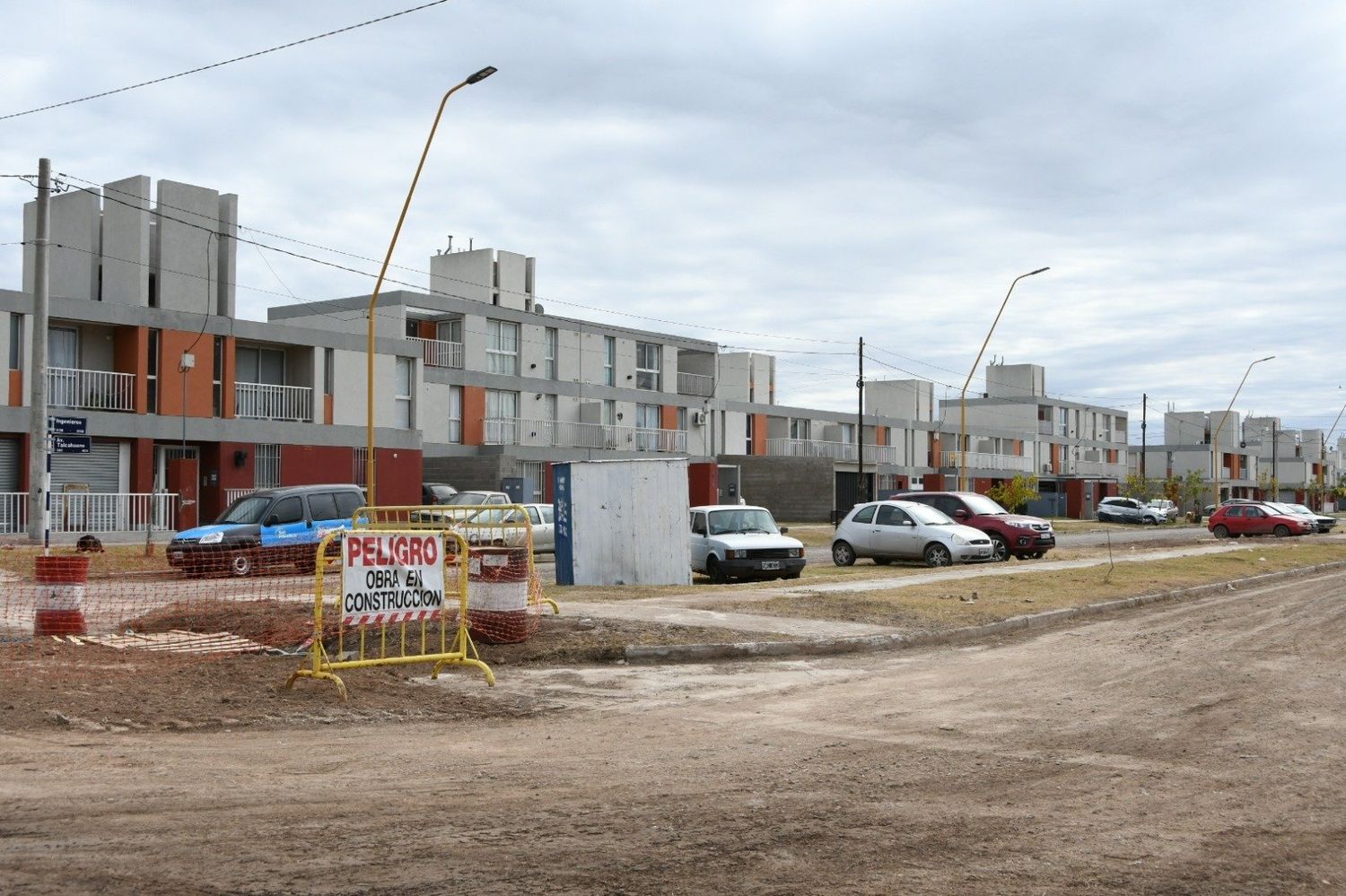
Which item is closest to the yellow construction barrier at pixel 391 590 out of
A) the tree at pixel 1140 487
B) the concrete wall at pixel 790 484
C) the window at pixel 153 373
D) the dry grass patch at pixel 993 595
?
the dry grass patch at pixel 993 595

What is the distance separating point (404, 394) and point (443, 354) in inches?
277

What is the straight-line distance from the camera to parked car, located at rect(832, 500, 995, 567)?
26.1 meters

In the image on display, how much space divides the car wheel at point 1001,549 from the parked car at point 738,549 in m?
7.06

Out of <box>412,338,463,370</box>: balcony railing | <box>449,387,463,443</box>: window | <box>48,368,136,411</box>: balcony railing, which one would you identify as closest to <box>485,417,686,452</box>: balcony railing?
<box>449,387,463,443</box>: window

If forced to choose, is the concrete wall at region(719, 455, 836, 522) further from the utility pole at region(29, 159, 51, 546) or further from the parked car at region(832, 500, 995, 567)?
the utility pole at region(29, 159, 51, 546)

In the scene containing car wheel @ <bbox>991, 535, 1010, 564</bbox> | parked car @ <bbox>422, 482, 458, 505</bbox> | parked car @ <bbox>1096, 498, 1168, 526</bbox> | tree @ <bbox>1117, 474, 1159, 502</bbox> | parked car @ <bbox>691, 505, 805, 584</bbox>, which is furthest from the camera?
tree @ <bbox>1117, 474, 1159, 502</bbox>

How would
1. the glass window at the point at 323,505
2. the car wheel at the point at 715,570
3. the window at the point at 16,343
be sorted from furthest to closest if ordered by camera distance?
the window at the point at 16,343 < the glass window at the point at 323,505 < the car wheel at the point at 715,570

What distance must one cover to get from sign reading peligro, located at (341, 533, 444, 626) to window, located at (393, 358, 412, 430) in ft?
111

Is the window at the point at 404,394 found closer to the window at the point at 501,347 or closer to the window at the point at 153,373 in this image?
the window at the point at 501,347

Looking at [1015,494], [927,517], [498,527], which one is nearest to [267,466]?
[927,517]

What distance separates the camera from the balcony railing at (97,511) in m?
31.0

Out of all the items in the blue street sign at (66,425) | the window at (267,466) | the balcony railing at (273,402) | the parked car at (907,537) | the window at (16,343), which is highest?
the window at (16,343)

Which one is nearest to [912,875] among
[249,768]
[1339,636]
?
[249,768]

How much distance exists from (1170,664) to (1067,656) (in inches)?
43.9
